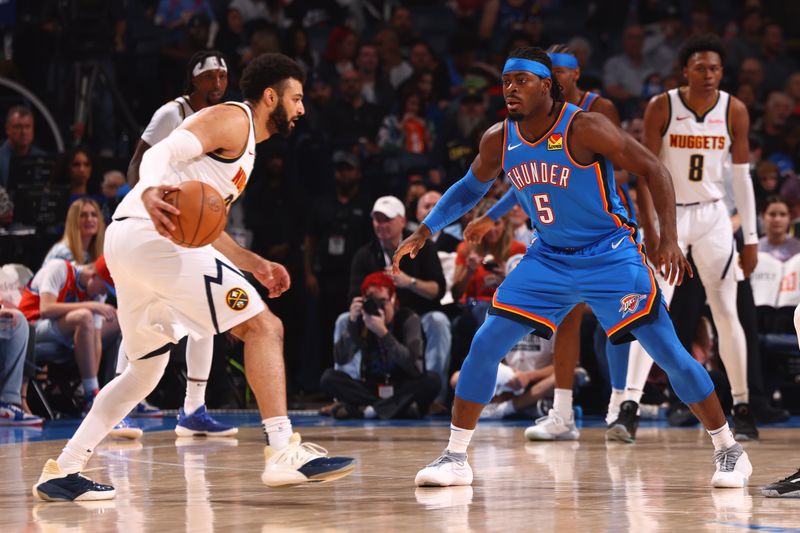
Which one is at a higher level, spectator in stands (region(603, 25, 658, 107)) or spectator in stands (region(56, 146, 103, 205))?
spectator in stands (region(603, 25, 658, 107))

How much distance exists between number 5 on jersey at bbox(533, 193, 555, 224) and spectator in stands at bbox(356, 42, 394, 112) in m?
7.88

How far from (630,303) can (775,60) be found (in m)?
9.64

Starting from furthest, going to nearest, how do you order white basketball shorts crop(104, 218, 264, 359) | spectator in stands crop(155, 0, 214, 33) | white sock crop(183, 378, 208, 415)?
spectator in stands crop(155, 0, 214, 33) < white sock crop(183, 378, 208, 415) < white basketball shorts crop(104, 218, 264, 359)

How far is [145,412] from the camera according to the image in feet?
32.0

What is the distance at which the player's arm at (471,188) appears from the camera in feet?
18.4

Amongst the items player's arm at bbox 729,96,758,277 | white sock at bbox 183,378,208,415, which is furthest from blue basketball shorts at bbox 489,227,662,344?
white sock at bbox 183,378,208,415

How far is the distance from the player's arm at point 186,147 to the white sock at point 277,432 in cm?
93

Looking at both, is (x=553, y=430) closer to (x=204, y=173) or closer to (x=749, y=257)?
(x=749, y=257)

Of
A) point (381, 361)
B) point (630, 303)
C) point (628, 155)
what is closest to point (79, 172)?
point (381, 361)

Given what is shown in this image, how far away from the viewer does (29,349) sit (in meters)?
9.30

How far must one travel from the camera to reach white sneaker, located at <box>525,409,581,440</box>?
743 centimetres

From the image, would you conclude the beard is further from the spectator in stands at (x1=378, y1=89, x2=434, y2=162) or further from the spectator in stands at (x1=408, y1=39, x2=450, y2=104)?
the spectator in stands at (x1=408, y1=39, x2=450, y2=104)

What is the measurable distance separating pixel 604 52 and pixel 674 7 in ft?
3.47

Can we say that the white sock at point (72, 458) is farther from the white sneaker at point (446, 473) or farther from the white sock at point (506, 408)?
the white sock at point (506, 408)
